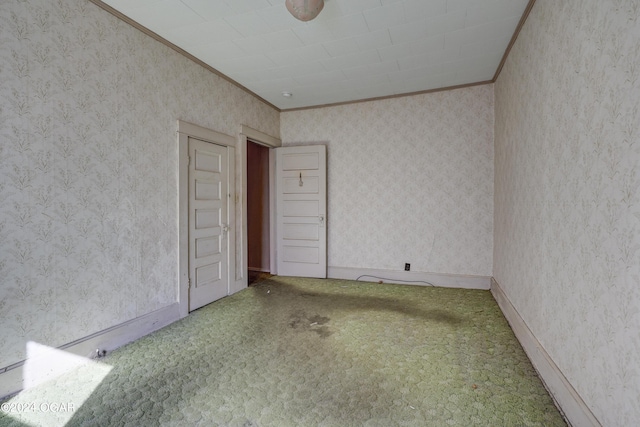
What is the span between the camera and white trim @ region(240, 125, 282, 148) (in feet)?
14.0

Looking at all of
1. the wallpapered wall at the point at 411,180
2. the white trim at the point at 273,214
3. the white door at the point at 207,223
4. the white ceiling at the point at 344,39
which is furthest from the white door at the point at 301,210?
the white door at the point at 207,223

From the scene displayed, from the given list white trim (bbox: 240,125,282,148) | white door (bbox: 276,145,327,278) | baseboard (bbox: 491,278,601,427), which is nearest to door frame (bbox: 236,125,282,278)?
white trim (bbox: 240,125,282,148)

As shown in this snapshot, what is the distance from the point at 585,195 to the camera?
161 cm

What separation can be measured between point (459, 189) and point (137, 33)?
13.8ft

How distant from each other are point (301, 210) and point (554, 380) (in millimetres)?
3729

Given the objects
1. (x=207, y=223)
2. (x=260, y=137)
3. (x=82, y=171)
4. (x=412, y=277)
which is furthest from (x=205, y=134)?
(x=412, y=277)

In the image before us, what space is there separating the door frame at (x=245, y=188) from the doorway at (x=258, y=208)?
0.27m

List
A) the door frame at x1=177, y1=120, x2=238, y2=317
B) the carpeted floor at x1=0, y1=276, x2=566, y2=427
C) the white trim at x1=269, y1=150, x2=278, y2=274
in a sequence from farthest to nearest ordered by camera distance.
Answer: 1. the white trim at x1=269, y1=150, x2=278, y2=274
2. the door frame at x1=177, y1=120, x2=238, y2=317
3. the carpeted floor at x1=0, y1=276, x2=566, y2=427

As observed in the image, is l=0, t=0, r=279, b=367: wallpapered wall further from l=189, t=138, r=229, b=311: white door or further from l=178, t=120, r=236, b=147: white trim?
l=189, t=138, r=229, b=311: white door

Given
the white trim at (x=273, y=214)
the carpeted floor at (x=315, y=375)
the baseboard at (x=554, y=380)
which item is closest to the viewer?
the baseboard at (x=554, y=380)

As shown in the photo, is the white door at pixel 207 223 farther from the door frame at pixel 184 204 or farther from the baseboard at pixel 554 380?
the baseboard at pixel 554 380

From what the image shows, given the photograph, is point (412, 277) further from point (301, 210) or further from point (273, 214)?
point (273, 214)

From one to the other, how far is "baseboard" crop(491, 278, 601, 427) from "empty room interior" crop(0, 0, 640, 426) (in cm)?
2

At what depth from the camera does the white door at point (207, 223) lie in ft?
11.1
